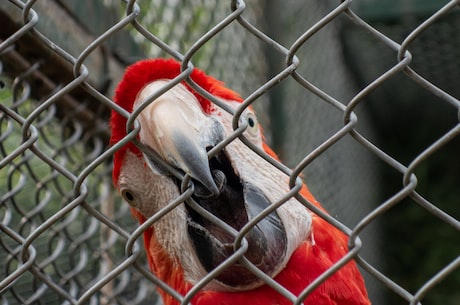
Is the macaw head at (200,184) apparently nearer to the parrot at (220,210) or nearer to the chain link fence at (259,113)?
the parrot at (220,210)

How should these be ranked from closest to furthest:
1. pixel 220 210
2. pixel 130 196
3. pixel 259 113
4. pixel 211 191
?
pixel 211 191
pixel 220 210
pixel 130 196
pixel 259 113

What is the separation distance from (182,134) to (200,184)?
0.10 m

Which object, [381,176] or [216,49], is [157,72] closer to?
[216,49]

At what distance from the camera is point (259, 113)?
8.88ft

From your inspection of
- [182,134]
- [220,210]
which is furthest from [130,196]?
[182,134]

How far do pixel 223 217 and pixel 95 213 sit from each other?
0.36 m

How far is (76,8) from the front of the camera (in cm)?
195

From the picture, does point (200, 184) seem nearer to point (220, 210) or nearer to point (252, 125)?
point (220, 210)

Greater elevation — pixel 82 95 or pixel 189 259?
pixel 82 95

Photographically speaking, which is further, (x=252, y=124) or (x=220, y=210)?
(x=252, y=124)

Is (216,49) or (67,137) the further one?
(216,49)

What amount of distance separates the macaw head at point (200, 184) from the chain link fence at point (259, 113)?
4.1 inches

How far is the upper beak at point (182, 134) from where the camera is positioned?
107cm

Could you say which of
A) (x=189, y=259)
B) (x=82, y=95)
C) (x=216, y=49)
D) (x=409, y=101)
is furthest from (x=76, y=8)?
(x=409, y=101)
